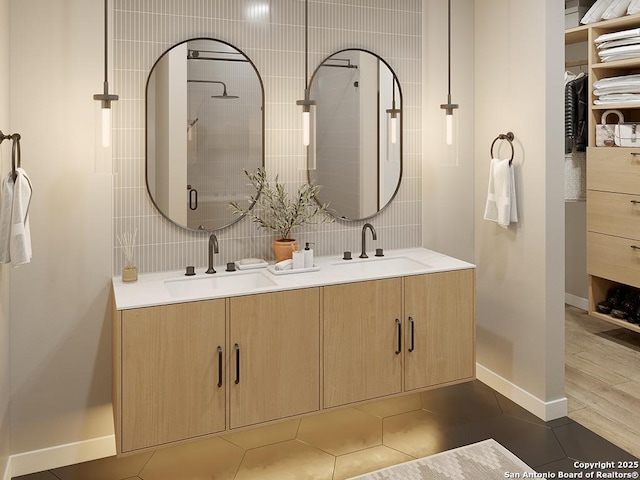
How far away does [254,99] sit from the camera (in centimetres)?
272

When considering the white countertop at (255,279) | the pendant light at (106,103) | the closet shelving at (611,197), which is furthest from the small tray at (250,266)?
the closet shelving at (611,197)

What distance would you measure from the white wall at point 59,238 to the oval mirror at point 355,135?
1090 mm

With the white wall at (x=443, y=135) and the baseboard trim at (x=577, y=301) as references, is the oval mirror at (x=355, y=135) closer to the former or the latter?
the white wall at (x=443, y=135)

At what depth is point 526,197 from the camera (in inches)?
113

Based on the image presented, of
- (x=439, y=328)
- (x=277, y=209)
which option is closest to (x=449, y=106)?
(x=277, y=209)

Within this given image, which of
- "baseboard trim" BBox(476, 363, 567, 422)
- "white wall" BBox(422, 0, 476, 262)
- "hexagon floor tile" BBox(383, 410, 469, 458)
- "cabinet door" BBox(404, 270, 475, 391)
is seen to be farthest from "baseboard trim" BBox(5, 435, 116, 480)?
"baseboard trim" BBox(476, 363, 567, 422)

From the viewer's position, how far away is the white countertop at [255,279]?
7.30 ft

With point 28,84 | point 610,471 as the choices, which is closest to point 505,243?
point 610,471

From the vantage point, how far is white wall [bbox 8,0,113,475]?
7.65 ft

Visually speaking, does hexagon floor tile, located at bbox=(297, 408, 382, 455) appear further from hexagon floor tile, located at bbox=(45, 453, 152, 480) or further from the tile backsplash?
the tile backsplash

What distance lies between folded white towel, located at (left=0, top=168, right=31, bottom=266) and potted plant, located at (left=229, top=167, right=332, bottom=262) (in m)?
0.99

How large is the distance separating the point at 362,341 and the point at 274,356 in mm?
433

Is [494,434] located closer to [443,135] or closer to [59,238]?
[443,135]

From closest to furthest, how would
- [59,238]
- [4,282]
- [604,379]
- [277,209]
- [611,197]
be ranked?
[4,282]
[59,238]
[277,209]
[604,379]
[611,197]
